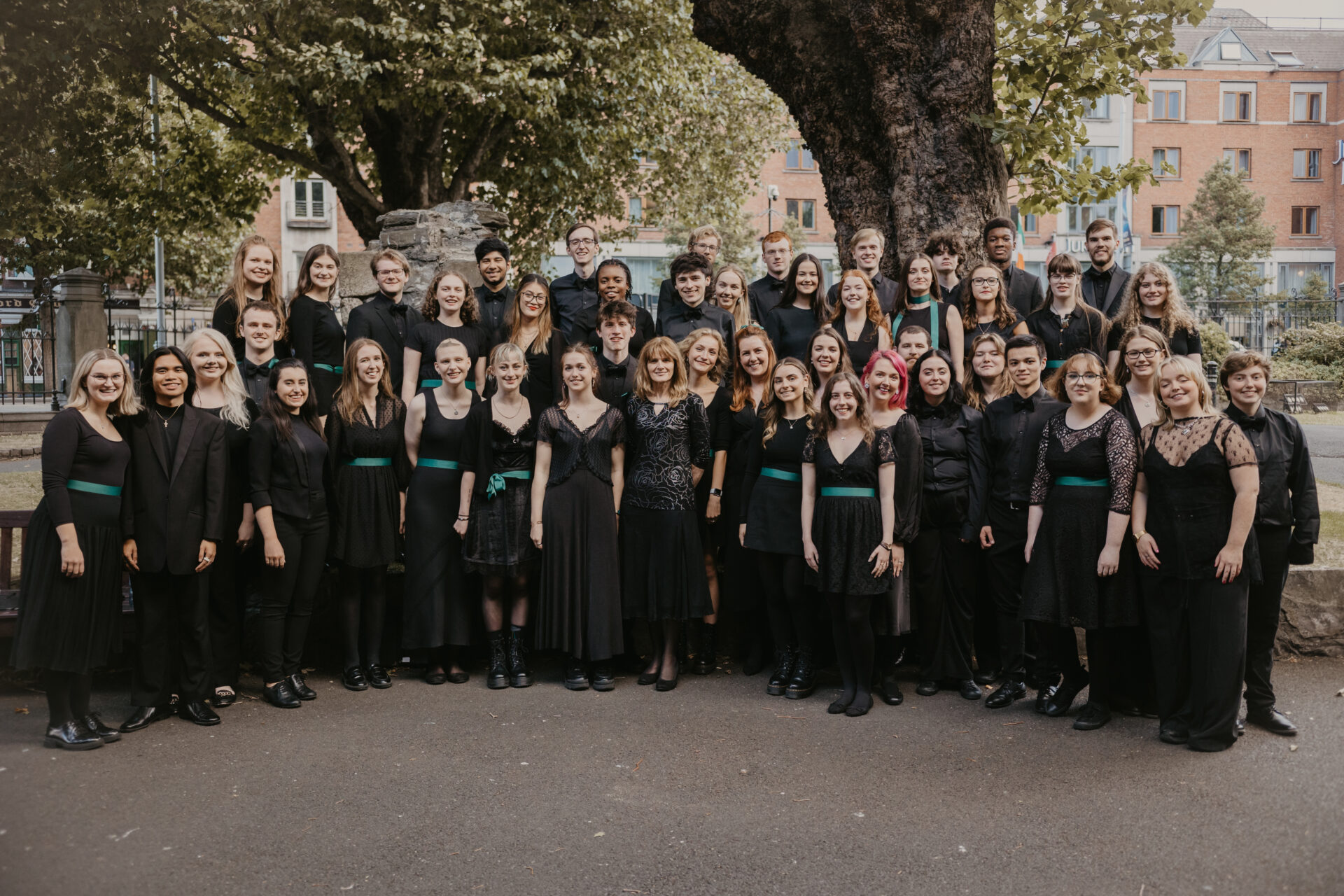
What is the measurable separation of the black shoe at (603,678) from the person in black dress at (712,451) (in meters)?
0.62

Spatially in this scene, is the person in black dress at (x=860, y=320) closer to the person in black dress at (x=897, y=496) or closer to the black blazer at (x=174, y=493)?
the person in black dress at (x=897, y=496)

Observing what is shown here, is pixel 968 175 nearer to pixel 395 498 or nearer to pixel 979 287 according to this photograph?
pixel 979 287

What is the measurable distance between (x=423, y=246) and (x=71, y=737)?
24.3 ft

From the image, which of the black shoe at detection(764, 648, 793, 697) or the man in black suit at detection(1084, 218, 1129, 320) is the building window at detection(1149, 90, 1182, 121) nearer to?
the man in black suit at detection(1084, 218, 1129, 320)

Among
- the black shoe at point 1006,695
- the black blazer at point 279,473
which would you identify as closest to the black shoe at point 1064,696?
the black shoe at point 1006,695

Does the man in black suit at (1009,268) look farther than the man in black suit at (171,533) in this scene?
Yes

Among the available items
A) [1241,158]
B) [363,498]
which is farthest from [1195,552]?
[1241,158]

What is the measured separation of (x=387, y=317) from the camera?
7.77m

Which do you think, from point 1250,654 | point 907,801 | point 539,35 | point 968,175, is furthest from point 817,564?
point 539,35

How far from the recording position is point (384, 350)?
752 centimetres

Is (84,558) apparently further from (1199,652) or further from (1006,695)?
(1199,652)

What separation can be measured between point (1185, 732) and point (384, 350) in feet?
17.7

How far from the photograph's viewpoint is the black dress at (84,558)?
5.57 meters

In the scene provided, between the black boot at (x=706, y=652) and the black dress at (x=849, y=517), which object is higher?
the black dress at (x=849, y=517)
